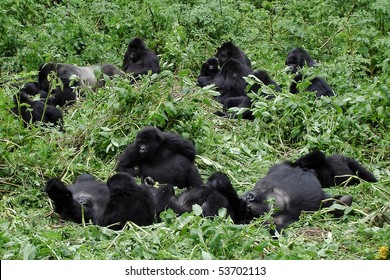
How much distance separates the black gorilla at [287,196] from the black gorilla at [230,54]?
15.4 feet

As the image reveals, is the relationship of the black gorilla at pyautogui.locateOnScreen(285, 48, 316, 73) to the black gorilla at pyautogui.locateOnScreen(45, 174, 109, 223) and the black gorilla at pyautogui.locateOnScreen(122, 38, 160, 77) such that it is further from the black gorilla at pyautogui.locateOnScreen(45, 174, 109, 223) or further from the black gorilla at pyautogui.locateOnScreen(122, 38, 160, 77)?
the black gorilla at pyautogui.locateOnScreen(45, 174, 109, 223)

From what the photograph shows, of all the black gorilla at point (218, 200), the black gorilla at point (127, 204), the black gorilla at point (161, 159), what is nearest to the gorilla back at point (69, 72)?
the black gorilla at point (161, 159)

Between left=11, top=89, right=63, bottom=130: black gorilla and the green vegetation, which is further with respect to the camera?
left=11, top=89, right=63, bottom=130: black gorilla

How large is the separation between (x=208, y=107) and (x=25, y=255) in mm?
5140

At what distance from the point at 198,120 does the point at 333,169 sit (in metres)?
1.50

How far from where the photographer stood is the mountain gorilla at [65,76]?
439 inches

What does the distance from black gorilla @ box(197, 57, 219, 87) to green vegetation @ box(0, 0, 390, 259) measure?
0.32 metres

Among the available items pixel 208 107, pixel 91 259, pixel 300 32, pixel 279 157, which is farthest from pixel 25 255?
pixel 300 32

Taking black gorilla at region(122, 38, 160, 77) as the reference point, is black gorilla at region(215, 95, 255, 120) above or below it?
above

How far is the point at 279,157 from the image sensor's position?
8.74m

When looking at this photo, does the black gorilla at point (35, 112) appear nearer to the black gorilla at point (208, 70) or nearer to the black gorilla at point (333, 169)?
the black gorilla at point (208, 70)

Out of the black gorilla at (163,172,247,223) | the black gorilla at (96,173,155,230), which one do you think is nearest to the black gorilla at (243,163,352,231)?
the black gorilla at (163,172,247,223)

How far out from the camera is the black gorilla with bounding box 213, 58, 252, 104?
11.2m

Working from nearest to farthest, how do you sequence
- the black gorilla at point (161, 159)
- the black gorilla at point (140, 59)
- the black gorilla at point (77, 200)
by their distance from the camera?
1. the black gorilla at point (77, 200)
2. the black gorilla at point (161, 159)
3. the black gorilla at point (140, 59)
